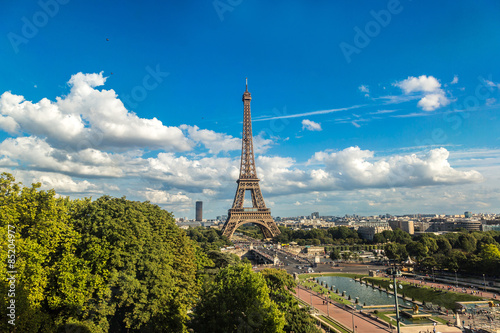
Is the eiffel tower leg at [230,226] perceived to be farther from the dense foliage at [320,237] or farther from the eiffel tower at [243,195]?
the dense foliage at [320,237]

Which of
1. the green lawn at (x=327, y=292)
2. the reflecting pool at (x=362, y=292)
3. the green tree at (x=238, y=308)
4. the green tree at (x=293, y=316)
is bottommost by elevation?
the reflecting pool at (x=362, y=292)

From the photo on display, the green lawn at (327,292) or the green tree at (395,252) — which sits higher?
the green tree at (395,252)

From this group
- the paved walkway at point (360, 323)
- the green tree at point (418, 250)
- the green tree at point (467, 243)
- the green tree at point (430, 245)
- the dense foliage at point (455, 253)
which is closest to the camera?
the paved walkway at point (360, 323)

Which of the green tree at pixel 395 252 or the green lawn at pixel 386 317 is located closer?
the green lawn at pixel 386 317

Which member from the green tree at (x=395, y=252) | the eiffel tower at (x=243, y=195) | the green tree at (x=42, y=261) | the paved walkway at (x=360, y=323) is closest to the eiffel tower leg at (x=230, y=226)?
the eiffel tower at (x=243, y=195)

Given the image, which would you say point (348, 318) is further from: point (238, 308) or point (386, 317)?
point (238, 308)

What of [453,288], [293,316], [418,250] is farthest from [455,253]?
[293,316]

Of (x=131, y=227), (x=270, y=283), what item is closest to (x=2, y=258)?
(x=131, y=227)
